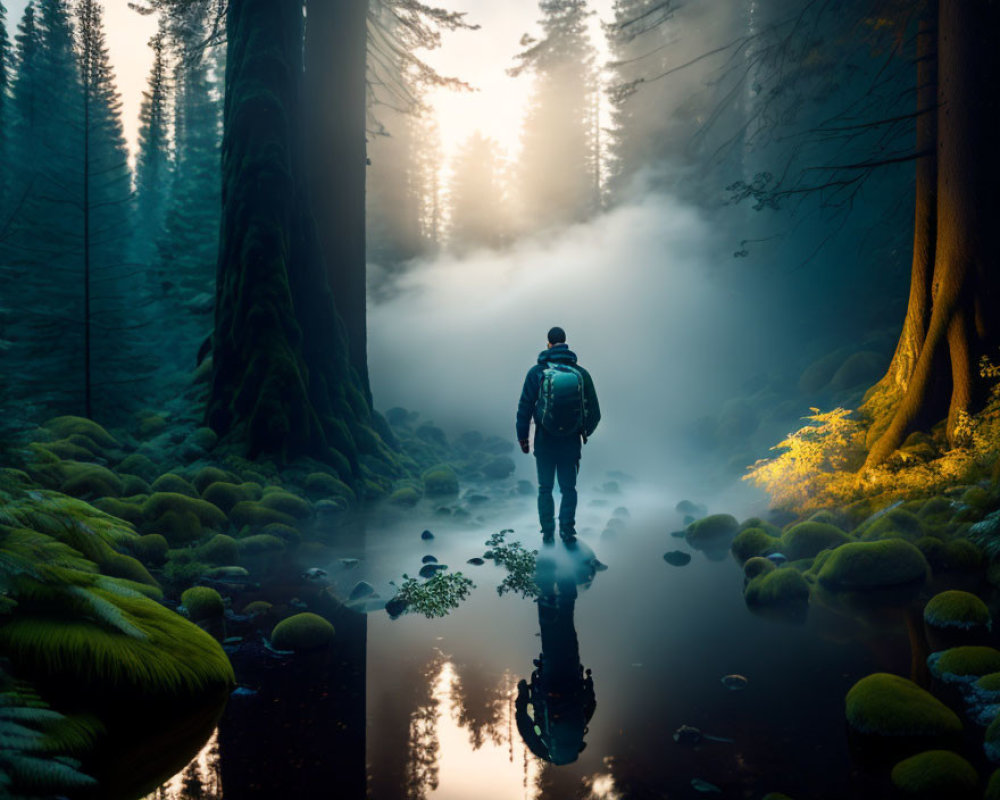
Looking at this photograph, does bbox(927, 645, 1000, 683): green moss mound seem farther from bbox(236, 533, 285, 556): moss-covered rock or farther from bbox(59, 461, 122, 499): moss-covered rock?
bbox(59, 461, 122, 499): moss-covered rock

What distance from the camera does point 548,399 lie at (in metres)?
7.21

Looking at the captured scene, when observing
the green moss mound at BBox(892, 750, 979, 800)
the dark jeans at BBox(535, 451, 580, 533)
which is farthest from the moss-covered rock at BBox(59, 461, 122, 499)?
the green moss mound at BBox(892, 750, 979, 800)

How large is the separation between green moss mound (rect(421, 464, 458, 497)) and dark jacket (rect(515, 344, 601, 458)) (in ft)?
21.4

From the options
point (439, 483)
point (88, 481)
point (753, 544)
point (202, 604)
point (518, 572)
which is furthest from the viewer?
point (439, 483)

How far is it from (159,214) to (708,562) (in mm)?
55016

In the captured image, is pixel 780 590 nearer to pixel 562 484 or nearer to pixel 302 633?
pixel 562 484

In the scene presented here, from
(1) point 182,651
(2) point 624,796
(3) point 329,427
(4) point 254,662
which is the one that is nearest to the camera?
(2) point 624,796

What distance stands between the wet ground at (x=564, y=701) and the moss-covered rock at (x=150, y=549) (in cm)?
149

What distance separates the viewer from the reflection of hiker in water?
3.35 metres

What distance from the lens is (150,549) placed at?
21.5 ft

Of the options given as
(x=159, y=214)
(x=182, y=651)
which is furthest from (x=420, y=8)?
(x=159, y=214)

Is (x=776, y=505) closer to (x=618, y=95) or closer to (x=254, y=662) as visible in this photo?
(x=618, y=95)

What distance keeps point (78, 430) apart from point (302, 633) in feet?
23.3

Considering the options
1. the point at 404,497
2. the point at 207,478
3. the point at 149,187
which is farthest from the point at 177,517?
the point at 149,187
